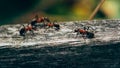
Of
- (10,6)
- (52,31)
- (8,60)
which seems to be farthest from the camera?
(10,6)

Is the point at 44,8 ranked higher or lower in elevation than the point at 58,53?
higher

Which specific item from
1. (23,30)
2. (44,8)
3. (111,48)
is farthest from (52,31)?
(44,8)

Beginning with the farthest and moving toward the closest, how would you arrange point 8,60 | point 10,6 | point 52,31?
1. point 10,6
2. point 52,31
3. point 8,60

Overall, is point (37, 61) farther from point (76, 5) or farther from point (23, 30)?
point (76, 5)

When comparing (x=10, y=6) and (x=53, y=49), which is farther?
(x=10, y=6)

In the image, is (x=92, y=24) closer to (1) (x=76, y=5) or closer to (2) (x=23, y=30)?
(2) (x=23, y=30)

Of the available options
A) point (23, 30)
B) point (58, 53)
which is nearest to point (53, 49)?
point (58, 53)

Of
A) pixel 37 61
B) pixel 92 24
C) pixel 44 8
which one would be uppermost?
pixel 44 8
